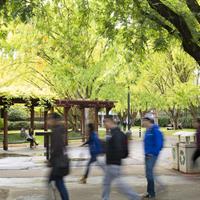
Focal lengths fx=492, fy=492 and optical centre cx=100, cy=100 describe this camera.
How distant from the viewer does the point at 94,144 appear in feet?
38.7

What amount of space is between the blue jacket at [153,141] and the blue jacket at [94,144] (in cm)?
219

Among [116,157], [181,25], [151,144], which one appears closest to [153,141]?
[151,144]

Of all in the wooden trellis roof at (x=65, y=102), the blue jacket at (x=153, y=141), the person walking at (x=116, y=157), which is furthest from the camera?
the wooden trellis roof at (x=65, y=102)

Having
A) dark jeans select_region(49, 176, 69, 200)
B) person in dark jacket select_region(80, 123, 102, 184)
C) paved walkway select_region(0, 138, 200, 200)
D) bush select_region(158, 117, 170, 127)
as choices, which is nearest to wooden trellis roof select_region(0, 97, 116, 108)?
paved walkway select_region(0, 138, 200, 200)

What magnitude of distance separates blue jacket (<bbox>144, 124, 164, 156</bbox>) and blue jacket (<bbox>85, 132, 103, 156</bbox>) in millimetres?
2190

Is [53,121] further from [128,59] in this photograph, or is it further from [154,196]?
[128,59]

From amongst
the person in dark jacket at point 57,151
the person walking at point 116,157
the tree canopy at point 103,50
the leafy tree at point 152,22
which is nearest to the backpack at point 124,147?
the person walking at point 116,157

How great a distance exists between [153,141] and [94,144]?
2465 millimetres

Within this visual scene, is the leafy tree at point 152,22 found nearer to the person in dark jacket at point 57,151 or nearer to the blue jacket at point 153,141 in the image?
the blue jacket at point 153,141

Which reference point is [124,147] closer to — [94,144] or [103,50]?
[94,144]

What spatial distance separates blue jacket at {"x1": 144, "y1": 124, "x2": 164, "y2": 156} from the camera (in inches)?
378

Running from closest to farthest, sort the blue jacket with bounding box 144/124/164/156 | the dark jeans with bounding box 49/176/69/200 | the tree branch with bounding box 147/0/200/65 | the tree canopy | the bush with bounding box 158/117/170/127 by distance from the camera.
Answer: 1. the dark jeans with bounding box 49/176/69/200
2. the blue jacket with bounding box 144/124/164/156
3. the tree branch with bounding box 147/0/200/65
4. the tree canopy
5. the bush with bounding box 158/117/170/127

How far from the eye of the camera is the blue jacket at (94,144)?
460 inches

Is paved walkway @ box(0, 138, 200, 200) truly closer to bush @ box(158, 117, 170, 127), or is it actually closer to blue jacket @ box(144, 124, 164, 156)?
blue jacket @ box(144, 124, 164, 156)
